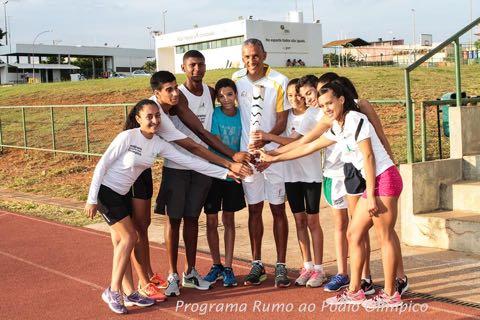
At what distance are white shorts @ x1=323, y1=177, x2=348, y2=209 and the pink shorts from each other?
68cm

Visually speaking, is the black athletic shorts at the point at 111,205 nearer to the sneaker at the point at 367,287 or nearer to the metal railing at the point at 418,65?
the sneaker at the point at 367,287

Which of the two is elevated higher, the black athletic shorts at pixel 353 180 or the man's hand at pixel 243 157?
the man's hand at pixel 243 157

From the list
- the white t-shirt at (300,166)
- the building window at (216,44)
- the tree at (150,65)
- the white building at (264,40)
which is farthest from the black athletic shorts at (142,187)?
the tree at (150,65)

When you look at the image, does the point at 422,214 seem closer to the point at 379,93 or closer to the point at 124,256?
the point at 124,256

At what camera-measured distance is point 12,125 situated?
24609mm

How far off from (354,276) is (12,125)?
21.8 m

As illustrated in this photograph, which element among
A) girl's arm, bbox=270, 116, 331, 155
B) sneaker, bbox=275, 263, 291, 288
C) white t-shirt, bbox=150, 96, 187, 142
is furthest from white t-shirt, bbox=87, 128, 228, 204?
sneaker, bbox=275, 263, 291, 288

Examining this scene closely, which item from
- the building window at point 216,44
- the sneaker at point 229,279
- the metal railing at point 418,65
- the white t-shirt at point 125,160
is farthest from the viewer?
the building window at point 216,44

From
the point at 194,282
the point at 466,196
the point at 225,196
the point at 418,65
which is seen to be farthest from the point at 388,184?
the point at 418,65

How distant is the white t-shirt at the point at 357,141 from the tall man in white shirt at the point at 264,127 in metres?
0.86

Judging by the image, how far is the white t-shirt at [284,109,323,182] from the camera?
5691 mm

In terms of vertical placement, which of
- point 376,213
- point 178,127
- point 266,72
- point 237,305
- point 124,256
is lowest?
point 237,305

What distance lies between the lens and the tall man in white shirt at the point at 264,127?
18.7 ft

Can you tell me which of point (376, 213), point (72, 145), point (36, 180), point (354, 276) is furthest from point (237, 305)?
point (72, 145)
